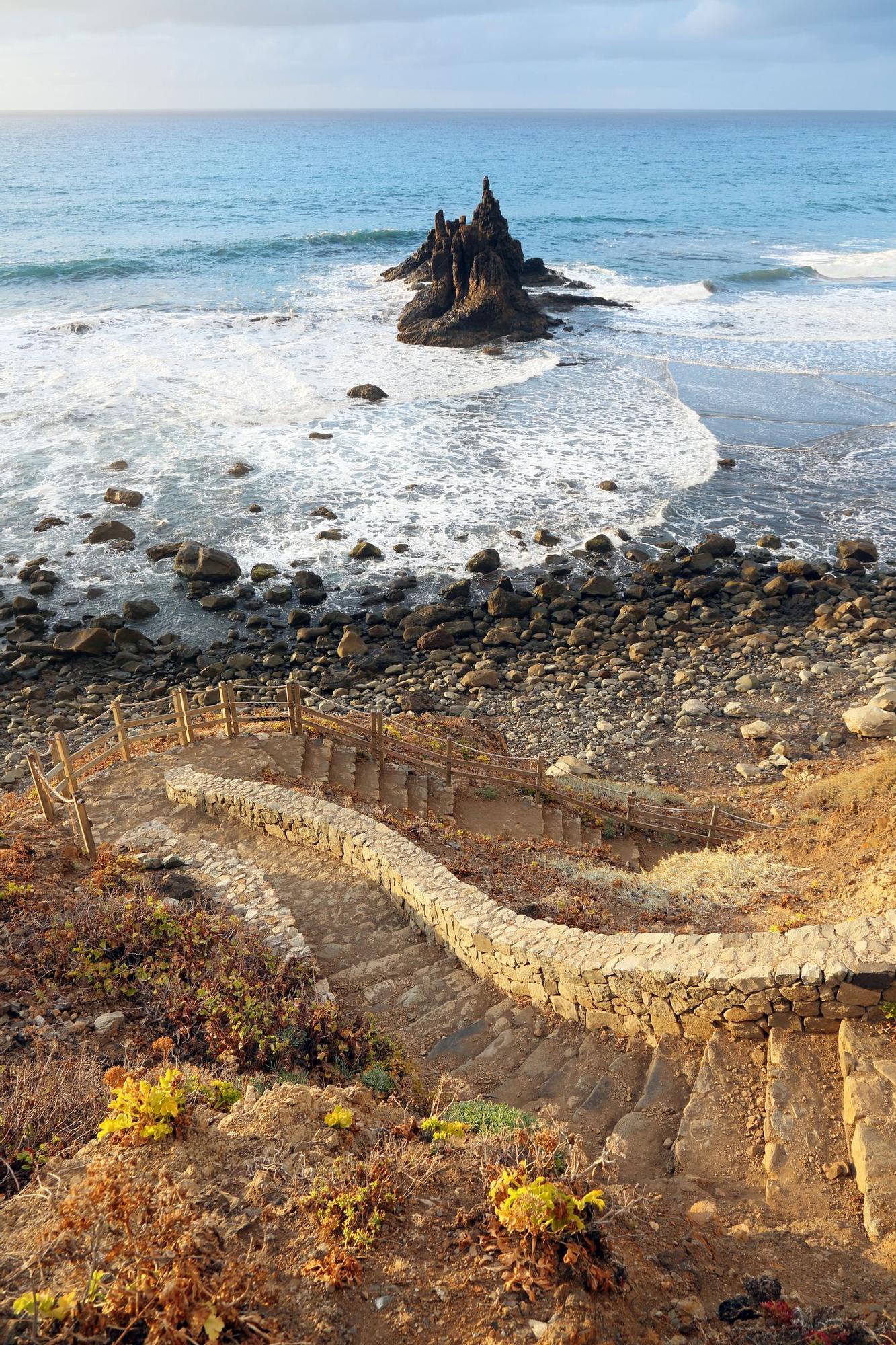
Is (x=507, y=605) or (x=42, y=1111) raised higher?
(x=42, y=1111)

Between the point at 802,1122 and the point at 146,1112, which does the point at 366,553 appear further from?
the point at 146,1112

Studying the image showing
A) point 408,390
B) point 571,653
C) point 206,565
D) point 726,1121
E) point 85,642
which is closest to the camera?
point 726,1121

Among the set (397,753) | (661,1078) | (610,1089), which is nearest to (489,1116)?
(610,1089)

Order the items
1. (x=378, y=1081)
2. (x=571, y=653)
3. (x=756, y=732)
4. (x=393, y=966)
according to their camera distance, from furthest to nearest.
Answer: (x=571, y=653), (x=756, y=732), (x=393, y=966), (x=378, y=1081)

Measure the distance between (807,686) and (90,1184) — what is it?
16.3 meters

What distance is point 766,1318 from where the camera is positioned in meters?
4.14

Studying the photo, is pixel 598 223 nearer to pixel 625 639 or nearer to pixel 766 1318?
pixel 625 639

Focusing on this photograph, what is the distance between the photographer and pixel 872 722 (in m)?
15.8

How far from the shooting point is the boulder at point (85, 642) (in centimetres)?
1886

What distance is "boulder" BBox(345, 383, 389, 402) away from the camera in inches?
1291

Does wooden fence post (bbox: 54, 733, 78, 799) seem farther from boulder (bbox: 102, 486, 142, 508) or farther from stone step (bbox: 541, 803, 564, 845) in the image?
boulder (bbox: 102, 486, 142, 508)

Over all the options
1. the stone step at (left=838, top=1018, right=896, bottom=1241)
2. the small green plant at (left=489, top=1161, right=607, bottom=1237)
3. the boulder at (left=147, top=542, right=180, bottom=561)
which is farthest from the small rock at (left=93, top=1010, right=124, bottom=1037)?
the boulder at (left=147, top=542, right=180, bottom=561)

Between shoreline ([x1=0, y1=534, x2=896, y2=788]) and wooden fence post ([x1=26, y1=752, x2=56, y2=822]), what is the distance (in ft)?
15.6

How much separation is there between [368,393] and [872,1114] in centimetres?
3108
